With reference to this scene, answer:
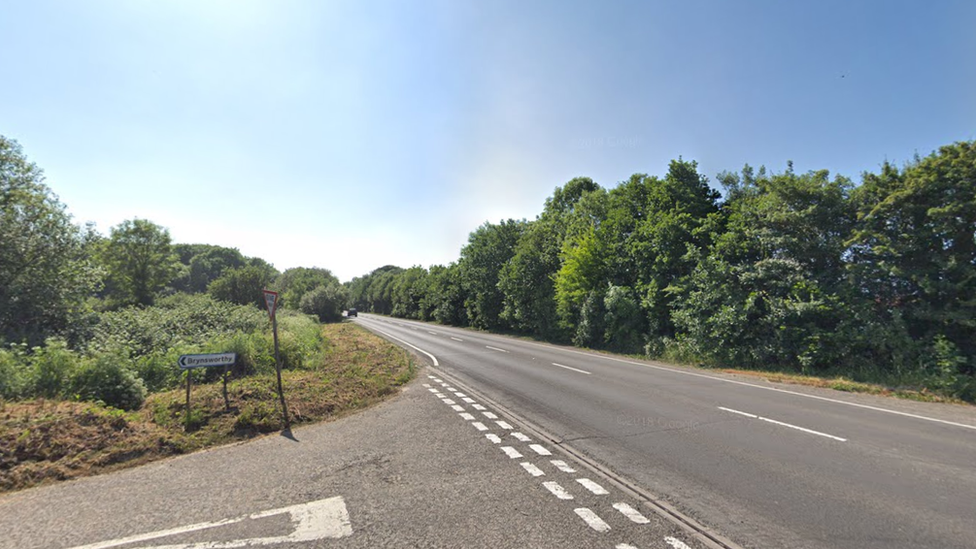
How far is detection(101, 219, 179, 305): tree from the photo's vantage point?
42.1m

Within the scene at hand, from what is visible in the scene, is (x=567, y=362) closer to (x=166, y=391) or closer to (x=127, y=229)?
(x=166, y=391)

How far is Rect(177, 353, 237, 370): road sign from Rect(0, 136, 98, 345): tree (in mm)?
14360

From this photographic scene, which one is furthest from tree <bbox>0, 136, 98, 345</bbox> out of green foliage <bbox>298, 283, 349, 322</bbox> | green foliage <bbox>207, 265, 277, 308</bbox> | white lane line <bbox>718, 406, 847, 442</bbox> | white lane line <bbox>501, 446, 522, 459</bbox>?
green foliage <bbox>298, 283, 349, 322</bbox>

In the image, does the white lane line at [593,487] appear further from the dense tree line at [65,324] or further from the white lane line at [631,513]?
the dense tree line at [65,324]

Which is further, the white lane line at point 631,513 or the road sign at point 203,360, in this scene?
the road sign at point 203,360

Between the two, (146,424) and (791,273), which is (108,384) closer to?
(146,424)

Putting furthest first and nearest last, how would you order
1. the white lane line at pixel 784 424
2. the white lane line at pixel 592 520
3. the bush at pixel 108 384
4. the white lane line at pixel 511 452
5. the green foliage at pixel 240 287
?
the green foliage at pixel 240 287
the bush at pixel 108 384
the white lane line at pixel 784 424
the white lane line at pixel 511 452
the white lane line at pixel 592 520

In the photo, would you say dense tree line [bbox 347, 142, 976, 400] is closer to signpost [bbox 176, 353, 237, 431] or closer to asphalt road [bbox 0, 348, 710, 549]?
Result: asphalt road [bbox 0, 348, 710, 549]

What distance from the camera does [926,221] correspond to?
10.7 metres

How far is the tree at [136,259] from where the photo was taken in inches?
1658

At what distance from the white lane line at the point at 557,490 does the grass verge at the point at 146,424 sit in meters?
5.32

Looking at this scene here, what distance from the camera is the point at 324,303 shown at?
169 ft

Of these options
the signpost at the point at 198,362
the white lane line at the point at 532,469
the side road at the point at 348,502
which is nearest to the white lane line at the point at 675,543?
the side road at the point at 348,502

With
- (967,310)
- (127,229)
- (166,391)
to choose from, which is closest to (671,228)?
(967,310)
